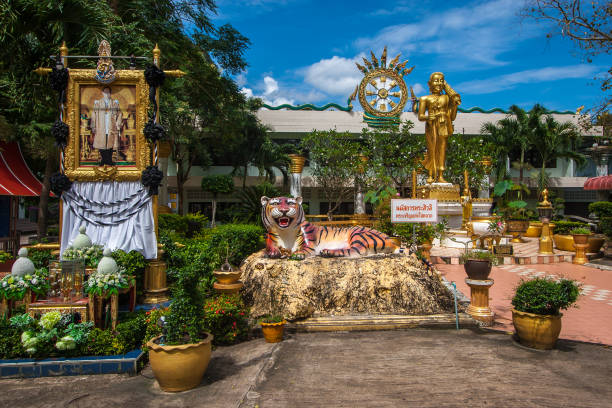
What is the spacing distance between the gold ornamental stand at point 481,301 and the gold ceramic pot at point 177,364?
456 cm

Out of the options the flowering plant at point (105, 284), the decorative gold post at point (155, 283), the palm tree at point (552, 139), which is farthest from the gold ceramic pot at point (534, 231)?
the flowering plant at point (105, 284)

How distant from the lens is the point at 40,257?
23.8ft

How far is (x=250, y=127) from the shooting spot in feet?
80.3

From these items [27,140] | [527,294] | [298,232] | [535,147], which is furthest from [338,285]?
[535,147]

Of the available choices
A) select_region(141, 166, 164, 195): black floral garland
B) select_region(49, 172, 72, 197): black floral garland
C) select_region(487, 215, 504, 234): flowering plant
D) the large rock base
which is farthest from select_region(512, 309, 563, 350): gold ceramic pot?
select_region(49, 172, 72, 197): black floral garland

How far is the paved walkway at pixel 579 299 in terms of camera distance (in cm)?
626

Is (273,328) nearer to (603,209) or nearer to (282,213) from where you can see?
(282,213)

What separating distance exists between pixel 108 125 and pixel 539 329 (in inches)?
309

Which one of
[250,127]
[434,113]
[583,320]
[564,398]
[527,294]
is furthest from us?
[250,127]

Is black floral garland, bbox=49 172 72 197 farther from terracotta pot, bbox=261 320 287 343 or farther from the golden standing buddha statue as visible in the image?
the golden standing buddha statue

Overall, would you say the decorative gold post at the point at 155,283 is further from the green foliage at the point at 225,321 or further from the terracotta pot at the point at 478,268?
the terracotta pot at the point at 478,268

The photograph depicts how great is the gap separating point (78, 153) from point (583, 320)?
31.5ft

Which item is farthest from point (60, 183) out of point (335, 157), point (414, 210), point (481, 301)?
point (335, 157)

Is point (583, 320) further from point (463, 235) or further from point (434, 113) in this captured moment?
point (434, 113)
